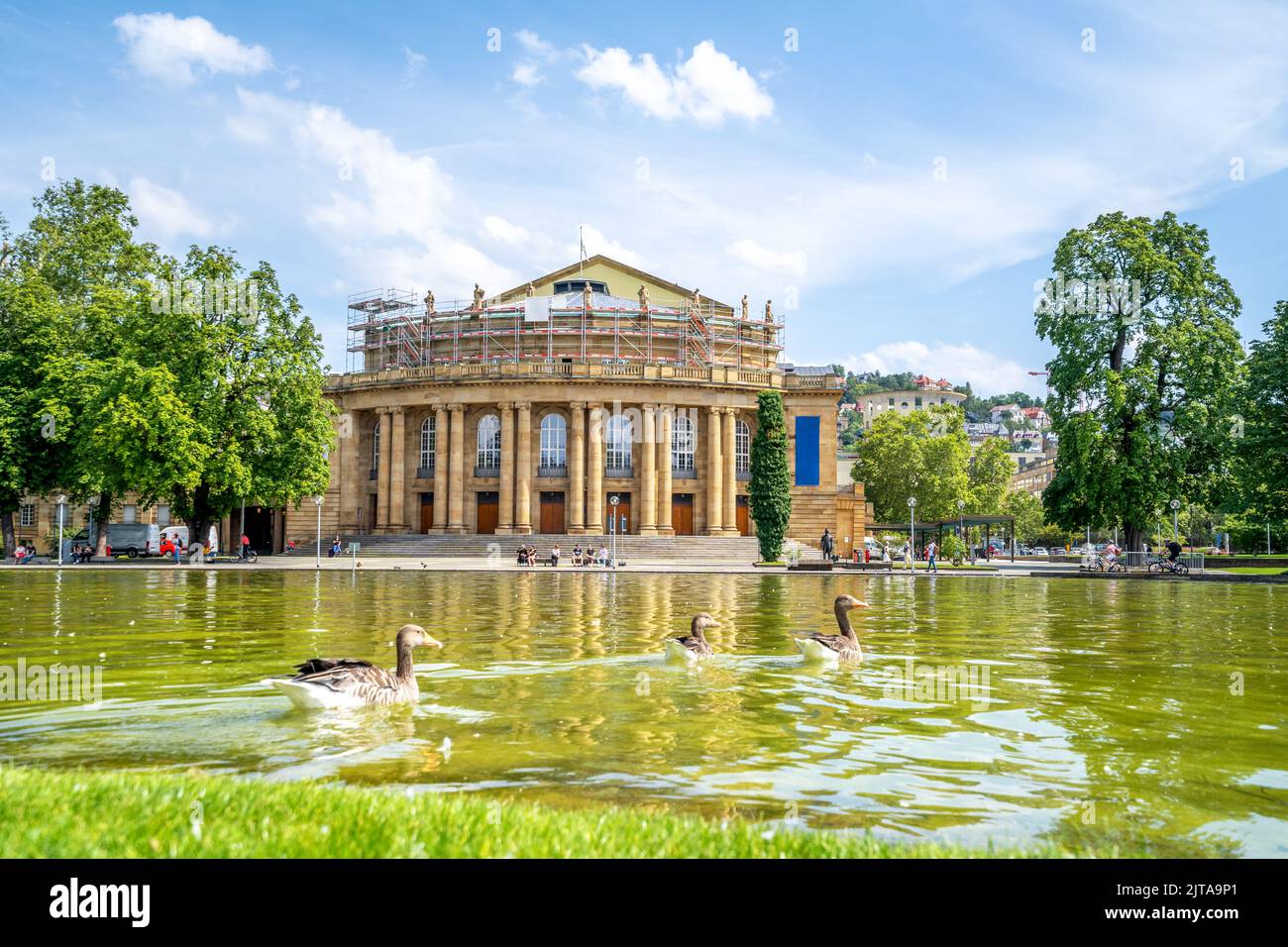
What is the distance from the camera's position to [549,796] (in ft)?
24.5

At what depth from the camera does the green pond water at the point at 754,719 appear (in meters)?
7.52

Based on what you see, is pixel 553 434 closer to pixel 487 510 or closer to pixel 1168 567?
pixel 487 510

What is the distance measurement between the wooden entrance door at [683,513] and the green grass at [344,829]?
73095 mm

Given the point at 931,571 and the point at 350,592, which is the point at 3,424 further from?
the point at 931,571

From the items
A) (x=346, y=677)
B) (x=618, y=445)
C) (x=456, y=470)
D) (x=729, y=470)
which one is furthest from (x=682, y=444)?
(x=346, y=677)

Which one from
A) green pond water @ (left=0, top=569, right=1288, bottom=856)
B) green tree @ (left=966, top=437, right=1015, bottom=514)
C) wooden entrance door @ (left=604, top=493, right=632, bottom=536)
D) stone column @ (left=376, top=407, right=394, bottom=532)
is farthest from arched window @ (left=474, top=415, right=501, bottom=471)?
green tree @ (left=966, top=437, right=1015, bottom=514)

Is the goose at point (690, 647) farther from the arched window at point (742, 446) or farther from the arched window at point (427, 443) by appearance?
the arched window at point (427, 443)

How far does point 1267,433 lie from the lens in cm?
4556

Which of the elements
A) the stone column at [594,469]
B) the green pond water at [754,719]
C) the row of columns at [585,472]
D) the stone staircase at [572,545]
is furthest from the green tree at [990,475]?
the green pond water at [754,719]

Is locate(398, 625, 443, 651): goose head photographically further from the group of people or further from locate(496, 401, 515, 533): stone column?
locate(496, 401, 515, 533): stone column

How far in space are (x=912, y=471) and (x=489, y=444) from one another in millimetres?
41930

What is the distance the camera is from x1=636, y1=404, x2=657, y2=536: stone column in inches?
2982

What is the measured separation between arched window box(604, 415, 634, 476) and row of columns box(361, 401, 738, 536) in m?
0.81
